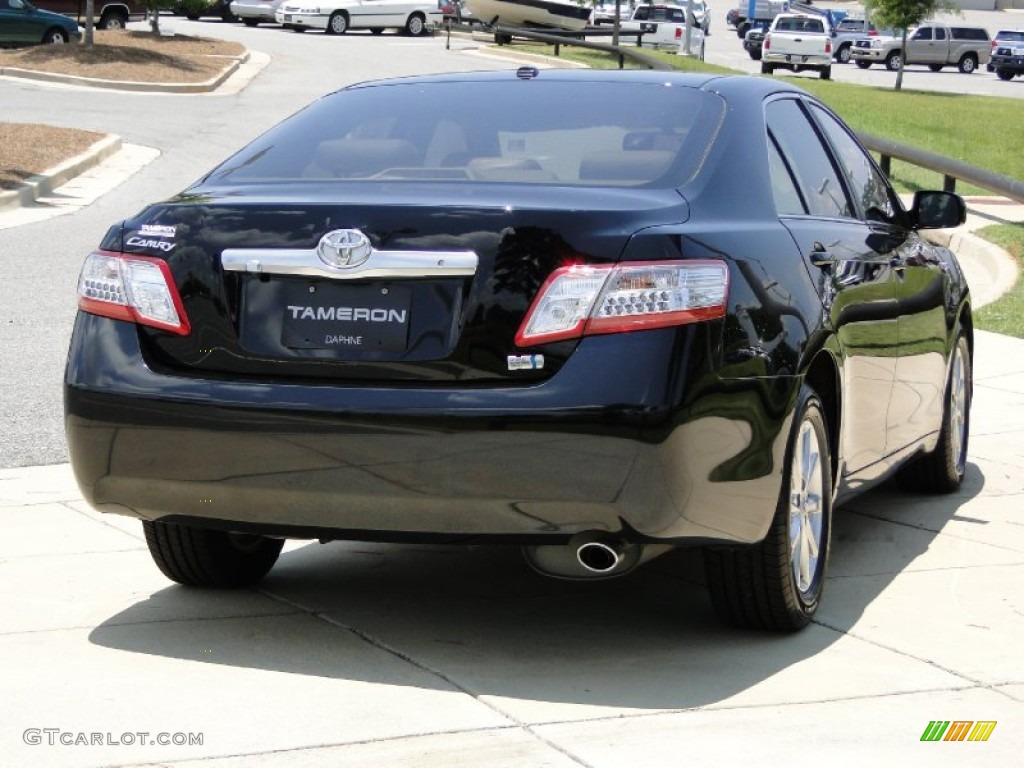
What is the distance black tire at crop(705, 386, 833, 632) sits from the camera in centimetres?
513

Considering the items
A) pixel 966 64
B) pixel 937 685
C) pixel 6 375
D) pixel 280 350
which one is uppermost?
pixel 280 350

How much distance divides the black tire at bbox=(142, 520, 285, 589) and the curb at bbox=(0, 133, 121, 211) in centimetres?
1263

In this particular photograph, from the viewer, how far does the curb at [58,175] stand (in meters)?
18.0

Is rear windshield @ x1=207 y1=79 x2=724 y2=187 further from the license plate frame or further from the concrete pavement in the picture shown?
the concrete pavement

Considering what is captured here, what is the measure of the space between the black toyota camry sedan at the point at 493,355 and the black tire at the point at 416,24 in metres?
52.4

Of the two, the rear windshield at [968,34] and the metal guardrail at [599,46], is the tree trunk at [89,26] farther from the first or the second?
the rear windshield at [968,34]

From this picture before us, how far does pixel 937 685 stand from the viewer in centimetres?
491

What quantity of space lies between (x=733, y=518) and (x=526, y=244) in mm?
894

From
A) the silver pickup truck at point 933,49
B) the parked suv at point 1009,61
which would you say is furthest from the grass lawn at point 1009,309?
the silver pickup truck at point 933,49

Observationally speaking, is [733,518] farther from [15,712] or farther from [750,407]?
[15,712]

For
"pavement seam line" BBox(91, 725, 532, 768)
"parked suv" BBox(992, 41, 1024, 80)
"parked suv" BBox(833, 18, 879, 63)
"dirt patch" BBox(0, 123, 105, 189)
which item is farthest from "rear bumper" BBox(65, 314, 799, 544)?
"parked suv" BBox(833, 18, 879, 63)

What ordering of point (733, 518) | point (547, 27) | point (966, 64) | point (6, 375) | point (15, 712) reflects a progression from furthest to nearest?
point (966, 64) < point (547, 27) < point (6, 375) < point (733, 518) < point (15, 712)

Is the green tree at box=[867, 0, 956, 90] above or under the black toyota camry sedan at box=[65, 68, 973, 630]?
under

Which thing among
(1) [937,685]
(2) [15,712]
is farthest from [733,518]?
(2) [15,712]
